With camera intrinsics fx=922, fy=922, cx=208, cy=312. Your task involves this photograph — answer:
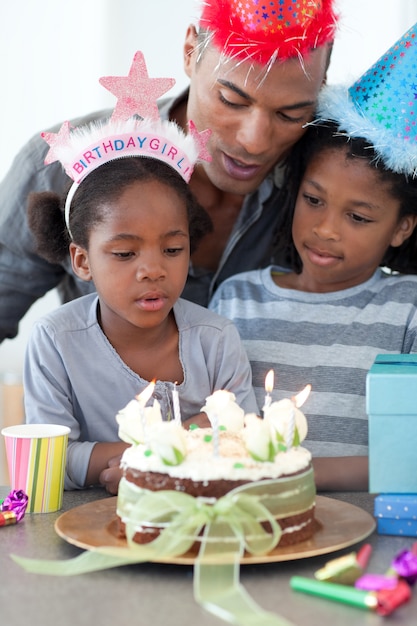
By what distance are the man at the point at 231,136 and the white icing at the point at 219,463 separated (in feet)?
2.83

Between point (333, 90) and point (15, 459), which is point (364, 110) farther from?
point (15, 459)

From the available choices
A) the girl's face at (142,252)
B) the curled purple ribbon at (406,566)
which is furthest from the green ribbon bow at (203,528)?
the girl's face at (142,252)

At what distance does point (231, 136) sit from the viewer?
1864 mm

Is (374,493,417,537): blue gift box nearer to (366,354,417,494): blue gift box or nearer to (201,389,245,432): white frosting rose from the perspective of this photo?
(366,354,417,494): blue gift box

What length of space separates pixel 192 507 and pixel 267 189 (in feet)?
3.74

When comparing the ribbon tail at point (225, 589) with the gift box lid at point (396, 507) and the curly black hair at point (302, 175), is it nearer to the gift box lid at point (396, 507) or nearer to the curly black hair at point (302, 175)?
the gift box lid at point (396, 507)

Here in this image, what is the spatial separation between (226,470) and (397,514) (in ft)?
0.86

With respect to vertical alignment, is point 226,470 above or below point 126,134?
below

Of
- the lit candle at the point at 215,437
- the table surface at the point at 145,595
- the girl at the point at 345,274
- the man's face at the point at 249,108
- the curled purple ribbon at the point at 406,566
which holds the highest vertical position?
the man's face at the point at 249,108

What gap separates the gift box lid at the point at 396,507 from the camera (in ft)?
3.85

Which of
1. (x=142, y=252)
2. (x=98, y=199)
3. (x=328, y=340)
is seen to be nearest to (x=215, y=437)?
(x=142, y=252)

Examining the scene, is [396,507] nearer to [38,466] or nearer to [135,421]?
[135,421]

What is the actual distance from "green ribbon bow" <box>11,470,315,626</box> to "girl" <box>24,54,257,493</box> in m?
0.39

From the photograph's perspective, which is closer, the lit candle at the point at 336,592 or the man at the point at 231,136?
the lit candle at the point at 336,592
